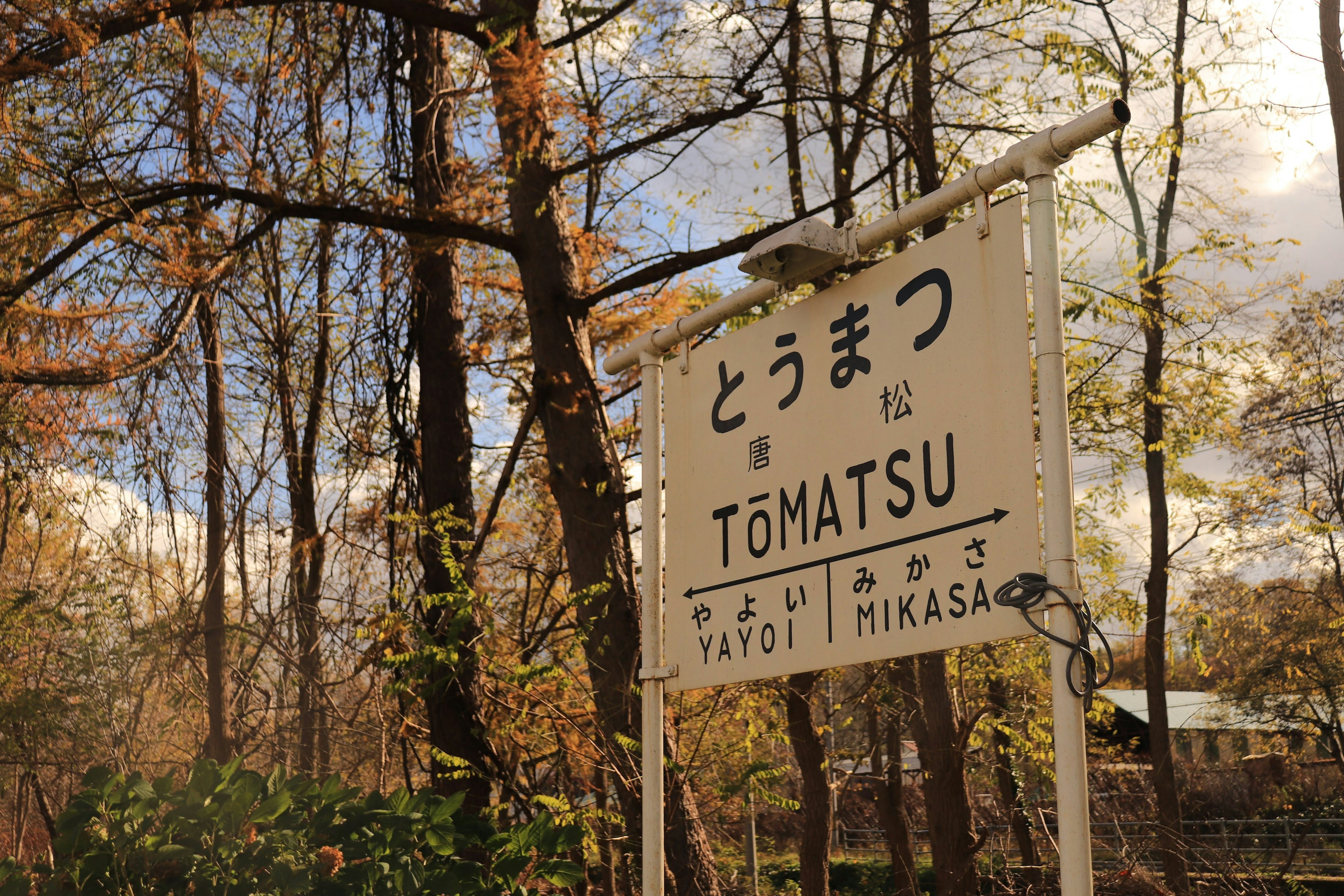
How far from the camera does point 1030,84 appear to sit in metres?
9.70

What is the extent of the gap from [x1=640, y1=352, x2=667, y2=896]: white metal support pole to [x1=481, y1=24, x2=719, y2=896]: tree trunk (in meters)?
1.61

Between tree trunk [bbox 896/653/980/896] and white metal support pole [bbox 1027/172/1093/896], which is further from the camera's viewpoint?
tree trunk [bbox 896/653/980/896]

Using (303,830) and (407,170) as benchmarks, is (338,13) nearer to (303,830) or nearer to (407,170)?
(407,170)

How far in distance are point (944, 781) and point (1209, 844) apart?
3992 mm

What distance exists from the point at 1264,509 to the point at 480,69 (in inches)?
659

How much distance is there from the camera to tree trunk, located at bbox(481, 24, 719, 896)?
5.18 meters

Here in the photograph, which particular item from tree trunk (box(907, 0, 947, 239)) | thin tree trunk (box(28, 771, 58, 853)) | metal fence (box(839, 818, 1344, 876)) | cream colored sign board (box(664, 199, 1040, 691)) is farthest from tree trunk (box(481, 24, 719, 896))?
thin tree trunk (box(28, 771, 58, 853))

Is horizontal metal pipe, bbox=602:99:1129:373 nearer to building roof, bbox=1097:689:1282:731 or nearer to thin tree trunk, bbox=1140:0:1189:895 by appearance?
thin tree trunk, bbox=1140:0:1189:895

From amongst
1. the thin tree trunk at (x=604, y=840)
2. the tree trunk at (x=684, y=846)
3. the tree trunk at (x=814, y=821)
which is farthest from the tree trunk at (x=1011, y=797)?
the thin tree trunk at (x=604, y=840)

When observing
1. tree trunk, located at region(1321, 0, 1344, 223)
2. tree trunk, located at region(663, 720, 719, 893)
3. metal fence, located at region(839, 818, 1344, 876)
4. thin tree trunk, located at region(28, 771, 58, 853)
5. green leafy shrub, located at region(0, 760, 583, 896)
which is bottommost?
metal fence, located at region(839, 818, 1344, 876)

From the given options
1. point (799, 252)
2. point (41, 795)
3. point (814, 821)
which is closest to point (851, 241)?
point (799, 252)

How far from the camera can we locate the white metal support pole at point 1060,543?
2055 millimetres

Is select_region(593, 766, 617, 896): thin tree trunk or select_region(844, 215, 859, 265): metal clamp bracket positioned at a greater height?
select_region(844, 215, 859, 265): metal clamp bracket

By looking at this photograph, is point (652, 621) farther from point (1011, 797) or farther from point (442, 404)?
point (1011, 797)
